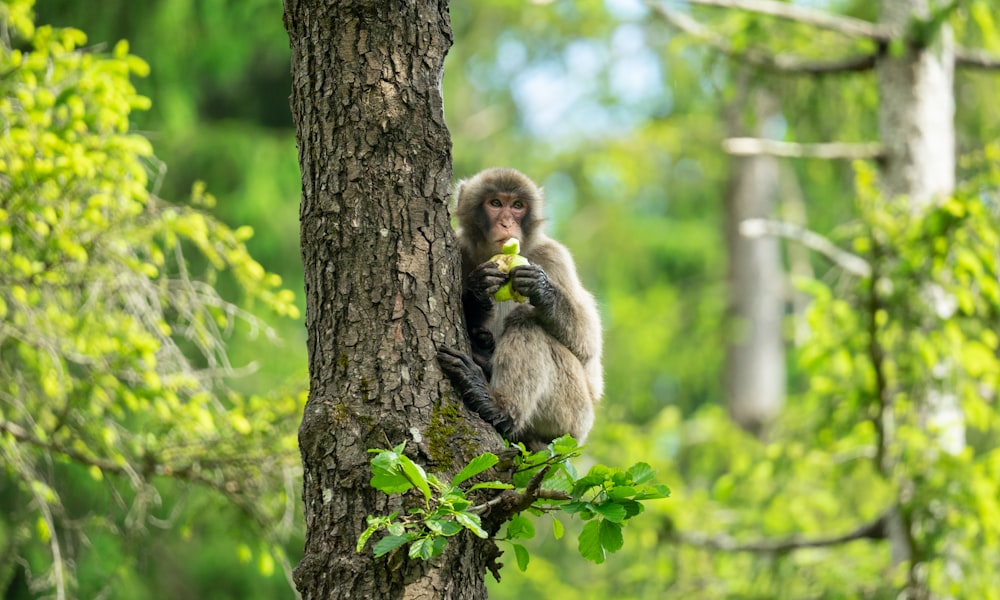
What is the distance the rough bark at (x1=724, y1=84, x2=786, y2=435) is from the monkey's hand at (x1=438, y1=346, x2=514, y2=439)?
10.8 metres

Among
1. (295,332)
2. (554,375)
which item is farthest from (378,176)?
(295,332)

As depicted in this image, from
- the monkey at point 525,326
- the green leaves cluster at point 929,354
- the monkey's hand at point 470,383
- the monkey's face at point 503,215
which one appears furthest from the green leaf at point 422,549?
the green leaves cluster at point 929,354

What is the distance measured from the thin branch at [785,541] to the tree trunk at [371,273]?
5.27 metres

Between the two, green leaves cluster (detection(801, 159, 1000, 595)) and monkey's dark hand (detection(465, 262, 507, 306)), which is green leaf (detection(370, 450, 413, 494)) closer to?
monkey's dark hand (detection(465, 262, 507, 306))

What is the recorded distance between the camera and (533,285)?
462cm

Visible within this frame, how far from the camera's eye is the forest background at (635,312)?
647cm

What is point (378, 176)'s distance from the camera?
358 centimetres

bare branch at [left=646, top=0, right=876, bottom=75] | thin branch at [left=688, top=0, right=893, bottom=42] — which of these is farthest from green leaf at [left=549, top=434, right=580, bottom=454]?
bare branch at [left=646, top=0, right=876, bottom=75]

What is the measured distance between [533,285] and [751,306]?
1089 centimetres

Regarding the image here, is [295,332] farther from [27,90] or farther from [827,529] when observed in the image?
[27,90]

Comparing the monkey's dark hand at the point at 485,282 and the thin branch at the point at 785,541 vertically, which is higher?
the monkey's dark hand at the point at 485,282

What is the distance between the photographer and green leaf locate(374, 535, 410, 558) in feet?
10.0

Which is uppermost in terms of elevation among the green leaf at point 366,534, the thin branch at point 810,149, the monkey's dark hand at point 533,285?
the thin branch at point 810,149

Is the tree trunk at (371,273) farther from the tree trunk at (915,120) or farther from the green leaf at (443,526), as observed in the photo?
the tree trunk at (915,120)
